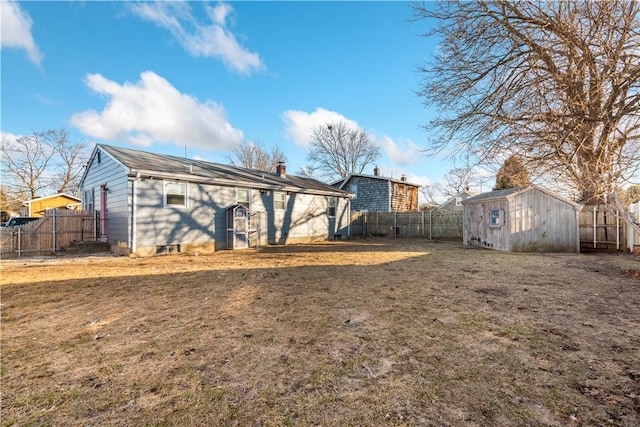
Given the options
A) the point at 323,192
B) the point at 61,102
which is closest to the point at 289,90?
the point at 323,192

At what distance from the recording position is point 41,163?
24078 mm

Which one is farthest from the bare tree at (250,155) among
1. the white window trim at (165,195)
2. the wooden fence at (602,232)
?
the wooden fence at (602,232)

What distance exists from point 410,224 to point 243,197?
36.8ft

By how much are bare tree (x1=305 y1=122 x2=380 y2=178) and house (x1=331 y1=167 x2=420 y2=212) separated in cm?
787

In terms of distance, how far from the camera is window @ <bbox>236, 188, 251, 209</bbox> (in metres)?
12.6

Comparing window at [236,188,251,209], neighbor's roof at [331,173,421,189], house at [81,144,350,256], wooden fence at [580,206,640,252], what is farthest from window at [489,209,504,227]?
neighbor's roof at [331,173,421,189]

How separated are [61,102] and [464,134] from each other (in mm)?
23284

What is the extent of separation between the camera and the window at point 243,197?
41.2 ft

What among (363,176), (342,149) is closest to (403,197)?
(363,176)

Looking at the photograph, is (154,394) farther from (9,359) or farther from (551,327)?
(551,327)

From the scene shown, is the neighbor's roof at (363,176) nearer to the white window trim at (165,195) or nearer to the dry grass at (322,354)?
the white window trim at (165,195)

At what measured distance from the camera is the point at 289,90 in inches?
693

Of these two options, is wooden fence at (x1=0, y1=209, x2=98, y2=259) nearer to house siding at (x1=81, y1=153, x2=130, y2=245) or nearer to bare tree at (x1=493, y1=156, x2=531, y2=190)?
house siding at (x1=81, y1=153, x2=130, y2=245)

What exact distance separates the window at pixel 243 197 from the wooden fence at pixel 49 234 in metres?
5.73
